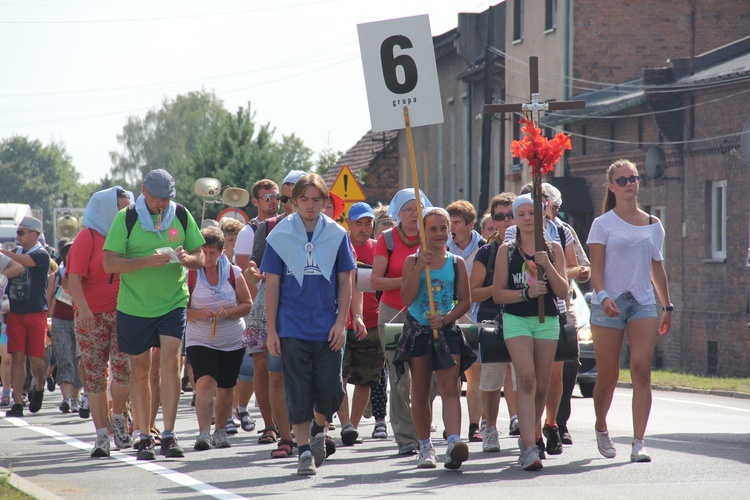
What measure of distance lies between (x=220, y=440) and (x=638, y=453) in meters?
3.54

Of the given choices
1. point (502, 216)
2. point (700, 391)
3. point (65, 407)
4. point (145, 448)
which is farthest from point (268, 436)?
point (700, 391)

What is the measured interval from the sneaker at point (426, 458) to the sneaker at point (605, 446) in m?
1.25

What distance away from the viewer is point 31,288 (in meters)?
15.9

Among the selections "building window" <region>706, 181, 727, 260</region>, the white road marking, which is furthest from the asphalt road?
"building window" <region>706, 181, 727, 260</region>

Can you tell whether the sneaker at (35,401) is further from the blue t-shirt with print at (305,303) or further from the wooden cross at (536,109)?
the wooden cross at (536,109)

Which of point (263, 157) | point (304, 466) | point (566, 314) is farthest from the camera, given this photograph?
point (263, 157)

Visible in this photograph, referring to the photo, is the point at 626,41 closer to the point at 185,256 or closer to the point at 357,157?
the point at 357,157

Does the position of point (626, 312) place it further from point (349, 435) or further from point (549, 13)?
point (549, 13)

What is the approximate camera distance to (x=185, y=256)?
10.4m

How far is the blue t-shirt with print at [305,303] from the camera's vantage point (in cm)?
952

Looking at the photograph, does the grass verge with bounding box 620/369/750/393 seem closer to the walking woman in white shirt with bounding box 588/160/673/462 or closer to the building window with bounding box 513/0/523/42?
the walking woman in white shirt with bounding box 588/160/673/462

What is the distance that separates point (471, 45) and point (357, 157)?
13.7 meters

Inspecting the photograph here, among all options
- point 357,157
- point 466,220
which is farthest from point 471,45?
point 466,220

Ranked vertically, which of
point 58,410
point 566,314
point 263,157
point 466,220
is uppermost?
point 263,157
